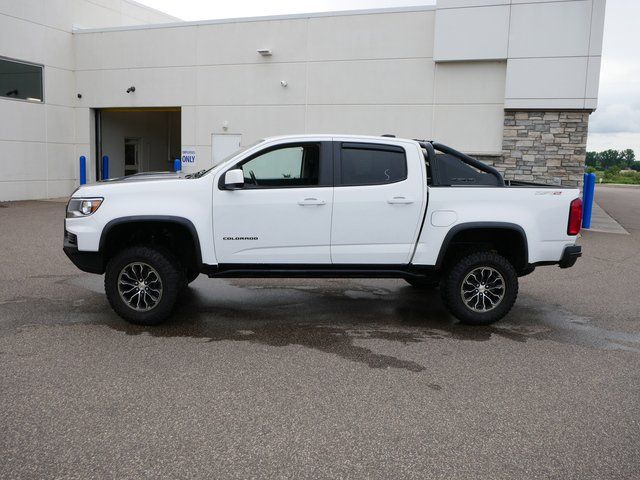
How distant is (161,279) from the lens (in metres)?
6.29

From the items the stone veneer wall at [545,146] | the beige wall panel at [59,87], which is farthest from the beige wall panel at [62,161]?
the stone veneer wall at [545,146]

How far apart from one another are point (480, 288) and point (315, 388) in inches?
105

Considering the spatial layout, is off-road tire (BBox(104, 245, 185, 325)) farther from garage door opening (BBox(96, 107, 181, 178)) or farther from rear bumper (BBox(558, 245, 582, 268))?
garage door opening (BBox(96, 107, 181, 178))

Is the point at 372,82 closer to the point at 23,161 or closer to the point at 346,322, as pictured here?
the point at 23,161

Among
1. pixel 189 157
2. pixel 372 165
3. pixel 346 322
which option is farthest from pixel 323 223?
pixel 189 157

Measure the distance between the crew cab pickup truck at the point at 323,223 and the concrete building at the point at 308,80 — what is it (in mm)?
10220

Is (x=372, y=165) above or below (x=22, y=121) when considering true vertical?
below

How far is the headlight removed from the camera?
625 centimetres

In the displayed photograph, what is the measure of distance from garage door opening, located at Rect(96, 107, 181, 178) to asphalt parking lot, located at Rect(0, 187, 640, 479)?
15.2 m

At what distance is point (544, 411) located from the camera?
436 cm

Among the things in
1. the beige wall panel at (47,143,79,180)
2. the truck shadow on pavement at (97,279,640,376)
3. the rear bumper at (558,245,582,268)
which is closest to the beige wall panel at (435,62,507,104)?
the truck shadow on pavement at (97,279,640,376)

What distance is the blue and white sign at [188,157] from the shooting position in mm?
19766

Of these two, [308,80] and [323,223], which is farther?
[308,80]

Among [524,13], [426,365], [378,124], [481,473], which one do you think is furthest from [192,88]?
[481,473]
